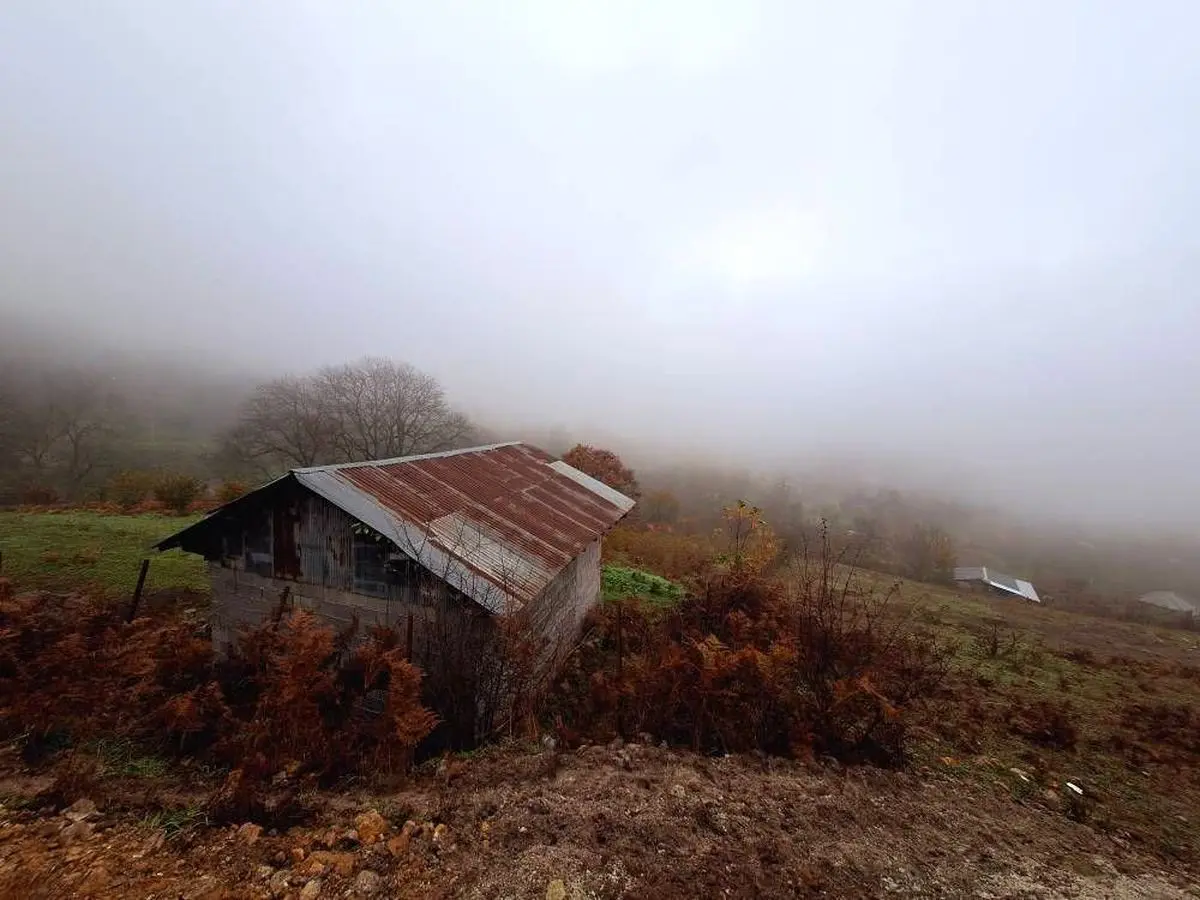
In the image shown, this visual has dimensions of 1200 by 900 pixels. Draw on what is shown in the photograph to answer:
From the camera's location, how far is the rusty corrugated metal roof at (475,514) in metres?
6.68

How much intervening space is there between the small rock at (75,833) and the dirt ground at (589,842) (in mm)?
11

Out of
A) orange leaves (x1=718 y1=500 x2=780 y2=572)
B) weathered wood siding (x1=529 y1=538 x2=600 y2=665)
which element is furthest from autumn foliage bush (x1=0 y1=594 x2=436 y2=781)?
orange leaves (x1=718 y1=500 x2=780 y2=572)

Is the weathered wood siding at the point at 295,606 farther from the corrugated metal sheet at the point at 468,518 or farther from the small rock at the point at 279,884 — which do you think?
the small rock at the point at 279,884

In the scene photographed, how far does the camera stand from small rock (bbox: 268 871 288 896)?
10.8 feet

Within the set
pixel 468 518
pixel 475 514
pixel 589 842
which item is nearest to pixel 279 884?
pixel 589 842

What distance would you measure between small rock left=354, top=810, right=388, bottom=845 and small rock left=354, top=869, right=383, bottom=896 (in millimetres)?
308

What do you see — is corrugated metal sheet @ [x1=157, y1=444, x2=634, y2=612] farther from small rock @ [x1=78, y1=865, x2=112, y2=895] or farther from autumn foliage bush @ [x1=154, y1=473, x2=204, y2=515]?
autumn foliage bush @ [x1=154, y1=473, x2=204, y2=515]

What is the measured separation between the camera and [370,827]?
3.94m

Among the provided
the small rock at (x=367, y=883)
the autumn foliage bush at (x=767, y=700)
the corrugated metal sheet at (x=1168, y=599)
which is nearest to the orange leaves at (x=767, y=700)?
the autumn foliage bush at (x=767, y=700)

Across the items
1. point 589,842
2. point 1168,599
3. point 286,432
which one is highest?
point 286,432

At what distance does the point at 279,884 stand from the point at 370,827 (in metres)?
0.68

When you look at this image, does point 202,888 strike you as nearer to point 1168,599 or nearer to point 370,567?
point 370,567

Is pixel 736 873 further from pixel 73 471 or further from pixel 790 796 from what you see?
pixel 73 471

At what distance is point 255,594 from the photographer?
782cm
